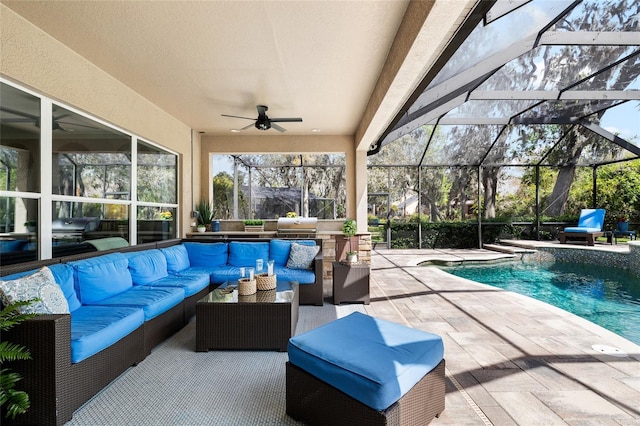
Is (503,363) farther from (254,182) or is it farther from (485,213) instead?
(485,213)

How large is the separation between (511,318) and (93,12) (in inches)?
200

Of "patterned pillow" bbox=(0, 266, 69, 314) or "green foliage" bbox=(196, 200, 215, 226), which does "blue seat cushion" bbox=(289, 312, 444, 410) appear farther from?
"green foliage" bbox=(196, 200, 215, 226)

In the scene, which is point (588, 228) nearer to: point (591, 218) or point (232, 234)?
point (591, 218)

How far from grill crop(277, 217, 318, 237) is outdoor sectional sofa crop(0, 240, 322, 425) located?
1.51m

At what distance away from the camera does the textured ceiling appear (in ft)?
8.70

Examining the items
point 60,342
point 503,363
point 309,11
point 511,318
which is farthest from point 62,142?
point 511,318

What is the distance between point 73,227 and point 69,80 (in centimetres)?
158

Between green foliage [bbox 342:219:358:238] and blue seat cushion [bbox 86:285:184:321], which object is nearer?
blue seat cushion [bbox 86:285:184:321]

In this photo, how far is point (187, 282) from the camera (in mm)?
3541

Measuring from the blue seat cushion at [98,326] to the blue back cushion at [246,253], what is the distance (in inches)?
81.3

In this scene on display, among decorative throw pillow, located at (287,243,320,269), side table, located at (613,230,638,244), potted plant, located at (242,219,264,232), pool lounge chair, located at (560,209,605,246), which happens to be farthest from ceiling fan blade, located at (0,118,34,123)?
side table, located at (613,230,638,244)

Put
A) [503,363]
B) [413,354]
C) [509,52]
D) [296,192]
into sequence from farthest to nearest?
[296,192] → [509,52] → [503,363] → [413,354]

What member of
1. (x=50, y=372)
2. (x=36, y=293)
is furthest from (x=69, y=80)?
(x=50, y=372)

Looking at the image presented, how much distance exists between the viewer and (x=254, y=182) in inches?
348
